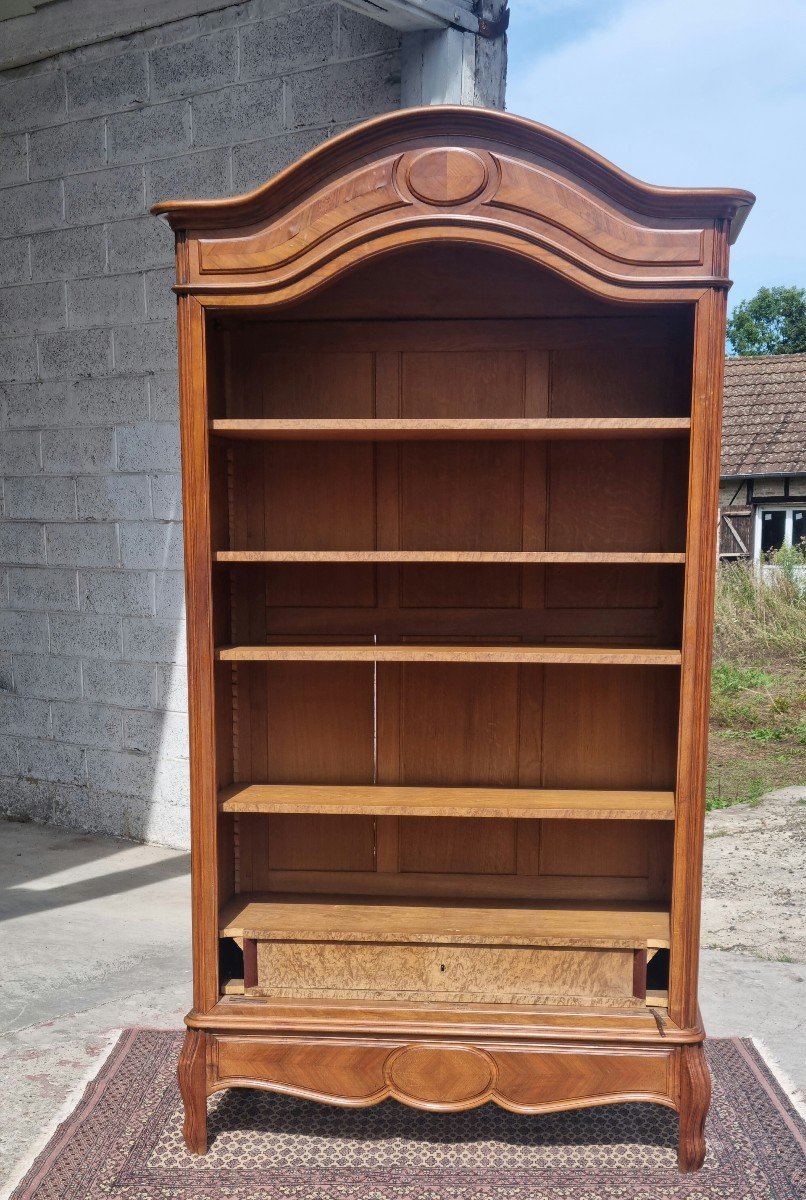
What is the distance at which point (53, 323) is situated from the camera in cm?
404

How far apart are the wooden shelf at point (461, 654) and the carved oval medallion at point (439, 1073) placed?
0.78m

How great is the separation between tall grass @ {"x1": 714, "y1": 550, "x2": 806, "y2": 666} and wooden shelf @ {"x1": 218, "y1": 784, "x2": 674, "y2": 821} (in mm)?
6212

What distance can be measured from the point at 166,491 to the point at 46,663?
999mm

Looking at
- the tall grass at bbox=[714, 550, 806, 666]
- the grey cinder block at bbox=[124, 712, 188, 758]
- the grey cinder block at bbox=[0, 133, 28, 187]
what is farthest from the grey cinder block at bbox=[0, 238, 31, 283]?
the tall grass at bbox=[714, 550, 806, 666]

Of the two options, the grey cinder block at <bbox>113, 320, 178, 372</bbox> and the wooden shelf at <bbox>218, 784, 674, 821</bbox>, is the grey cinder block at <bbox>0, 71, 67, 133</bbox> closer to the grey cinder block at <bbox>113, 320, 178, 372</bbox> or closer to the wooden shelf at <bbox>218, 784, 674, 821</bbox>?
the grey cinder block at <bbox>113, 320, 178, 372</bbox>

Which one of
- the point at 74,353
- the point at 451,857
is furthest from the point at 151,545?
the point at 451,857

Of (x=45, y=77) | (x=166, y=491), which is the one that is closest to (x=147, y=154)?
(x=45, y=77)

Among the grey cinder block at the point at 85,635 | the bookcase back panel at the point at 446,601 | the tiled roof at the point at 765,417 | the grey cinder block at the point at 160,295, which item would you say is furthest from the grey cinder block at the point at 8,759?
the tiled roof at the point at 765,417

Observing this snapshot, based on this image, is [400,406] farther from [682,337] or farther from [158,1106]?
[158,1106]

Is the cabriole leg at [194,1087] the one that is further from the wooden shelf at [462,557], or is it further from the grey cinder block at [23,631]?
the grey cinder block at [23,631]

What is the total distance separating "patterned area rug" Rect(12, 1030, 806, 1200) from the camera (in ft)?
6.24

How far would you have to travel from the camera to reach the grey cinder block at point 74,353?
393 cm

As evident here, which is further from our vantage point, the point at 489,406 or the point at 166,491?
the point at 166,491

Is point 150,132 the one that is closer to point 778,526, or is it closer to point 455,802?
point 455,802
